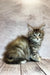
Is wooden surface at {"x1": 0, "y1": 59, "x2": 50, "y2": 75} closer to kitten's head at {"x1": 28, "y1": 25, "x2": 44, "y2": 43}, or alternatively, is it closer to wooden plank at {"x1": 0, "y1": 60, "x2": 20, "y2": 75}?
wooden plank at {"x1": 0, "y1": 60, "x2": 20, "y2": 75}

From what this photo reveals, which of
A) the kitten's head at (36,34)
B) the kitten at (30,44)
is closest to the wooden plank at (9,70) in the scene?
the kitten at (30,44)

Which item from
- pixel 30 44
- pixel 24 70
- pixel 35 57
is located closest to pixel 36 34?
pixel 30 44

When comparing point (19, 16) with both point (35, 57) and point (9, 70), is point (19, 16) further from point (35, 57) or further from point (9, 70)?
point (9, 70)

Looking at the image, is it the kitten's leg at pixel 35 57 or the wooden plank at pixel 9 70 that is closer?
the wooden plank at pixel 9 70

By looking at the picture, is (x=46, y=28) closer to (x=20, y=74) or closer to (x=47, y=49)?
(x=47, y=49)

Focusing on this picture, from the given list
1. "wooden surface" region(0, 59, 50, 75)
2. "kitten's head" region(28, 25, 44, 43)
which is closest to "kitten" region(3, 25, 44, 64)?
"kitten's head" region(28, 25, 44, 43)

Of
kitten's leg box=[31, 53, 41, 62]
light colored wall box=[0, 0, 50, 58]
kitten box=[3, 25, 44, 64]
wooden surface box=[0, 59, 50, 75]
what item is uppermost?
light colored wall box=[0, 0, 50, 58]

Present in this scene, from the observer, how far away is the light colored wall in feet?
5.09

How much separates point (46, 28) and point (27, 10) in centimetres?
27

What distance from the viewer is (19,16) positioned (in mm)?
1561

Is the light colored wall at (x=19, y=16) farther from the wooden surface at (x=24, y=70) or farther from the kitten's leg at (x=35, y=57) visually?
the wooden surface at (x=24, y=70)

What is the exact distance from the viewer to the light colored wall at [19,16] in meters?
1.55

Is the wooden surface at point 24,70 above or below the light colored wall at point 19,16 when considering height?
below

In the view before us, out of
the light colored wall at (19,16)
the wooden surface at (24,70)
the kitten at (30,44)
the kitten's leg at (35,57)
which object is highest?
the light colored wall at (19,16)
